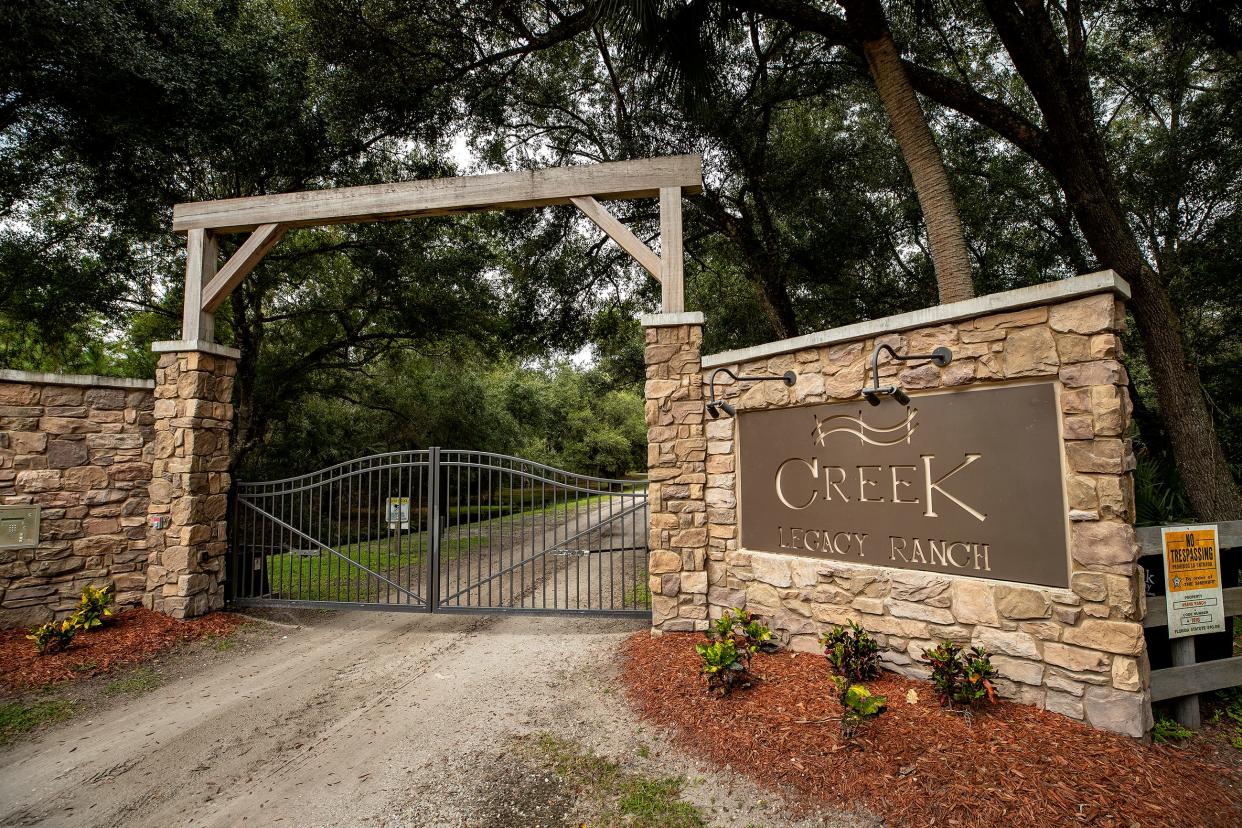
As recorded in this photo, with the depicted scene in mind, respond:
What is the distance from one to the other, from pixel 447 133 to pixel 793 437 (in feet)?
25.4

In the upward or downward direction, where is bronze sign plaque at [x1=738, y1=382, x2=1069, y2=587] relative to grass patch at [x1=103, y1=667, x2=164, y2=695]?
upward

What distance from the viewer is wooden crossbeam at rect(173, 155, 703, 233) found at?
4773 millimetres

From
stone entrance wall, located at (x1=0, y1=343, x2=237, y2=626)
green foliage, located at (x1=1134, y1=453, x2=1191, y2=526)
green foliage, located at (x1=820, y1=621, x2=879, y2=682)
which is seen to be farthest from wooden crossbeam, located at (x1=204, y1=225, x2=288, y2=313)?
green foliage, located at (x1=1134, y1=453, x2=1191, y2=526)

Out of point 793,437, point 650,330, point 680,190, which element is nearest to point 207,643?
point 650,330

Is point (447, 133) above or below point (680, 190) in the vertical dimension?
above

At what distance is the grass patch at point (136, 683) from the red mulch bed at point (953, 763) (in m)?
3.93

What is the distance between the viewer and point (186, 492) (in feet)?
17.1

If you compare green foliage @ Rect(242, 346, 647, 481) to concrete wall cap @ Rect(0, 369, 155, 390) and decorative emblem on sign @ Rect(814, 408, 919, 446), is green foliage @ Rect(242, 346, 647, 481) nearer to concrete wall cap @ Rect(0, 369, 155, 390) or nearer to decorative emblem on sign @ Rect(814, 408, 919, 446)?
concrete wall cap @ Rect(0, 369, 155, 390)

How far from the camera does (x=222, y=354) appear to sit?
5582 millimetres

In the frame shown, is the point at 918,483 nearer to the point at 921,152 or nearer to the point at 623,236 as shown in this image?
the point at 623,236

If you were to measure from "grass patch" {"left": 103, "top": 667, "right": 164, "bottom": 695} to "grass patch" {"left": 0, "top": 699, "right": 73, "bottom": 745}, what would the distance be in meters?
0.25

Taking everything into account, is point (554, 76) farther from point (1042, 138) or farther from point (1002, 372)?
point (1002, 372)

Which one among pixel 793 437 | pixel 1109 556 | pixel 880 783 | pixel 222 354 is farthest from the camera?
pixel 222 354

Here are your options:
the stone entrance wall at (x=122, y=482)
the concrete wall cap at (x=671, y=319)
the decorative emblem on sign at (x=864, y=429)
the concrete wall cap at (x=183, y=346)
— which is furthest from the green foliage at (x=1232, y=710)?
the concrete wall cap at (x=183, y=346)
